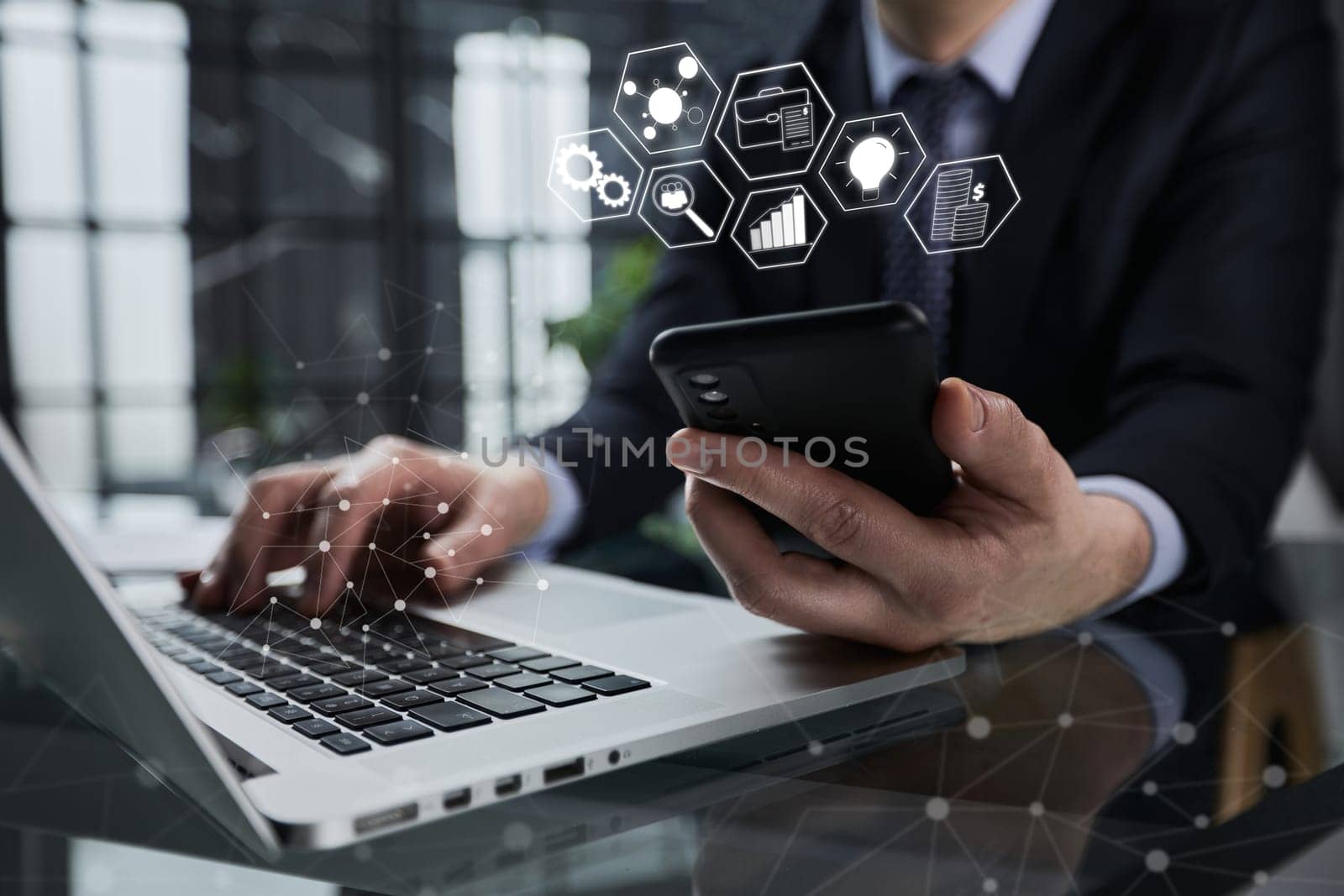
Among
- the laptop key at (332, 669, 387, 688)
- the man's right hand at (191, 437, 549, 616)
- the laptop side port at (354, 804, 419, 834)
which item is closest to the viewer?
the laptop side port at (354, 804, 419, 834)

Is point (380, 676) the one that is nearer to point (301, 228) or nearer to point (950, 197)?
point (950, 197)

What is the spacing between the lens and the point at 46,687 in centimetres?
41

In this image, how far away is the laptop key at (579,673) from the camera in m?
0.33

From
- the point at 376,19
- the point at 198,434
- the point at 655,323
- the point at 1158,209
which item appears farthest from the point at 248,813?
the point at 198,434

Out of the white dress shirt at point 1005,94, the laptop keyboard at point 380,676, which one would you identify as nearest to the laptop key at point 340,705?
the laptop keyboard at point 380,676

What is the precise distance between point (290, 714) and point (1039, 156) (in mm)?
375

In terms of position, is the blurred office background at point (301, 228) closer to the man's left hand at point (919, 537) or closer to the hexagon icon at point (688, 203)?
the hexagon icon at point (688, 203)

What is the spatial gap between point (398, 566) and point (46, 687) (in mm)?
158

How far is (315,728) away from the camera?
0.29 metres

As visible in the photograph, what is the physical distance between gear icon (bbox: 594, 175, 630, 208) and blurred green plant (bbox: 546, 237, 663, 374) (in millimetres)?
35

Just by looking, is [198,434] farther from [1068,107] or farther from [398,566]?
[1068,107]

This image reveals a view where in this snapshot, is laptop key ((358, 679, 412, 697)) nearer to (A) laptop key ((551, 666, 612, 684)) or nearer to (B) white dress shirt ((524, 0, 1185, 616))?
(A) laptop key ((551, 666, 612, 684))

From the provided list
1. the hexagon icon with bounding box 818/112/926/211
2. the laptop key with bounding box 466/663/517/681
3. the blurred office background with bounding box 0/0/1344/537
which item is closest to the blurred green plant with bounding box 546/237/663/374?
the blurred office background with bounding box 0/0/1344/537

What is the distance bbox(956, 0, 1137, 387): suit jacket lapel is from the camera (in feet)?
1.33
